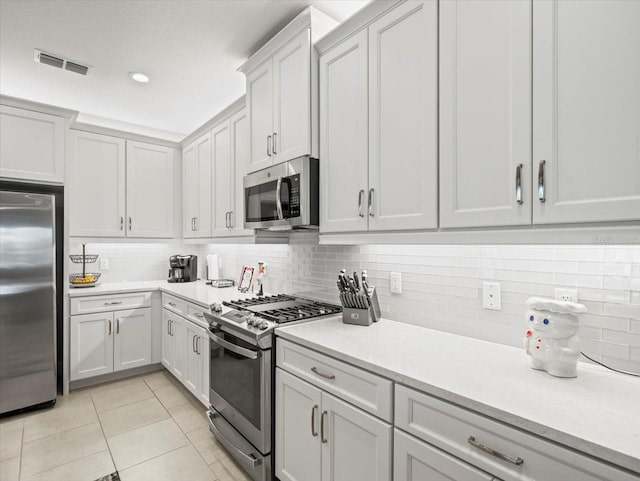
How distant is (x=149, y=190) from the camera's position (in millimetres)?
3871

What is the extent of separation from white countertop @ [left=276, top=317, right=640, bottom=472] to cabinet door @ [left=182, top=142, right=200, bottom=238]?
2417mm

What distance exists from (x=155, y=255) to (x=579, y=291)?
4.23 metres

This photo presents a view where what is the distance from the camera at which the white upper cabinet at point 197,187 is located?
3434 millimetres

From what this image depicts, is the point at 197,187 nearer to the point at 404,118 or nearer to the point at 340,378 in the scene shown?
the point at 404,118

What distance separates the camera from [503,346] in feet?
4.99

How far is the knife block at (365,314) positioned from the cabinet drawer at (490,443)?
664 mm

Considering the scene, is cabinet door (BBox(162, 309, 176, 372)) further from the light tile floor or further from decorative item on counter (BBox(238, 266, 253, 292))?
decorative item on counter (BBox(238, 266, 253, 292))

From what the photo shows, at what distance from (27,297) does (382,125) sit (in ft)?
9.95

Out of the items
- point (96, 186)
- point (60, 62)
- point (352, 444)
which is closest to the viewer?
point (352, 444)

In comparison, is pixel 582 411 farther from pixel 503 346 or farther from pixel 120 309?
pixel 120 309

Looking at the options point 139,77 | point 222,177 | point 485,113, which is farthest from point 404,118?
point 139,77

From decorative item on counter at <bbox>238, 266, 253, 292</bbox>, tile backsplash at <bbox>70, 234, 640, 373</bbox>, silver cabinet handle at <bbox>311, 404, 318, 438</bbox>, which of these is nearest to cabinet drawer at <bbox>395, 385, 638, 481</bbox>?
silver cabinet handle at <bbox>311, 404, 318, 438</bbox>

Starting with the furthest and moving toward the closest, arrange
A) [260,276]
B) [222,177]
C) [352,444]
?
[222,177], [260,276], [352,444]

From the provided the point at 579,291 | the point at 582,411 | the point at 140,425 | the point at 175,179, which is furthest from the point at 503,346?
the point at 175,179
